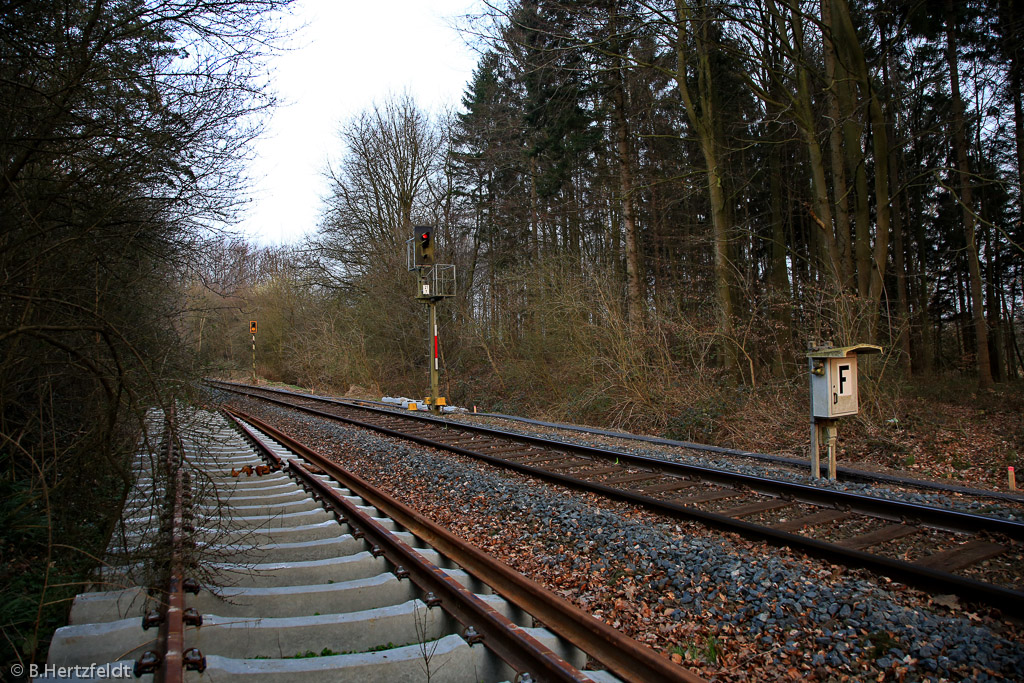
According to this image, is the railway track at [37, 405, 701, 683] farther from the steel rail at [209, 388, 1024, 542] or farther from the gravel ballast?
the steel rail at [209, 388, 1024, 542]

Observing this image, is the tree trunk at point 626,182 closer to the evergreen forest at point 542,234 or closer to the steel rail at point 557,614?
the evergreen forest at point 542,234

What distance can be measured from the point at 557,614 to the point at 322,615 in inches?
49.1

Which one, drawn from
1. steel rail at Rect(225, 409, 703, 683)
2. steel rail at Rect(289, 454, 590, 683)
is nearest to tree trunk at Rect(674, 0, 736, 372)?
steel rail at Rect(225, 409, 703, 683)

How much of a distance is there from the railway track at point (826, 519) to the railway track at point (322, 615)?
1991mm

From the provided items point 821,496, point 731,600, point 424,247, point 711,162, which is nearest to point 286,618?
point 731,600

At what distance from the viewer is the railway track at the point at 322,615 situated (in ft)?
8.60

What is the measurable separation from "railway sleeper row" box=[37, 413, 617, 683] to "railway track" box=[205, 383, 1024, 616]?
213cm

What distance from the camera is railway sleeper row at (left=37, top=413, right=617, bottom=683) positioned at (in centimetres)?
262

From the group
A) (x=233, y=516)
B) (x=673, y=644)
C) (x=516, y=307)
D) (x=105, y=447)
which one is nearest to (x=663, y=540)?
(x=673, y=644)

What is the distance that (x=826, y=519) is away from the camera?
5.00 metres

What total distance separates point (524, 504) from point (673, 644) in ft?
8.43

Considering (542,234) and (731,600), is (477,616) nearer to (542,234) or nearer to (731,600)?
(731,600)

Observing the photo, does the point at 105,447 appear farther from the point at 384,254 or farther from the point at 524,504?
Answer: the point at 384,254

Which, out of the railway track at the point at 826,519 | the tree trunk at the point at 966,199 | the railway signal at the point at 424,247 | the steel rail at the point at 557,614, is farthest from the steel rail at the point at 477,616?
the tree trunk at the point at 966,199
